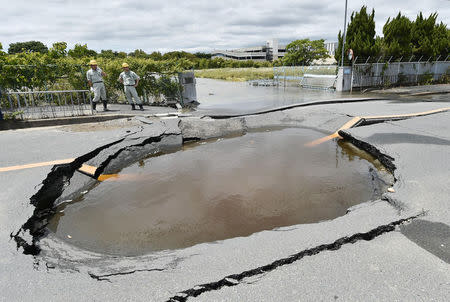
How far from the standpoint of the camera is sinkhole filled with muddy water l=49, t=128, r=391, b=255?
134 inches

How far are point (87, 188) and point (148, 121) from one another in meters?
3.96

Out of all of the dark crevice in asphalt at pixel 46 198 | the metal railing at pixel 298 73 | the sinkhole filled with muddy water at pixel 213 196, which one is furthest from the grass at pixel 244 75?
the dark crevice in asphalt at pixel 46 198

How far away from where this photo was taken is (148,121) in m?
8.39

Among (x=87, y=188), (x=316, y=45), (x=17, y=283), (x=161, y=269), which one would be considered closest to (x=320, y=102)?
(x=87, y=188)

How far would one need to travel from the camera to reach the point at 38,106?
9523mm

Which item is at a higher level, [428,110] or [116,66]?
[116,66]

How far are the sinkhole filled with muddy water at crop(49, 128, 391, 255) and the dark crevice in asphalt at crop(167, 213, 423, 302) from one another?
0.83 meters

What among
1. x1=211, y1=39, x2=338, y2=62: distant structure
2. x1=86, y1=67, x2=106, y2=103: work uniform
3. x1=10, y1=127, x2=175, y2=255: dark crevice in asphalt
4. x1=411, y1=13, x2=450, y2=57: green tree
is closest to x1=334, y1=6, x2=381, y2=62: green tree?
x1=411, y1=13, x2=450, y2=57: green tree

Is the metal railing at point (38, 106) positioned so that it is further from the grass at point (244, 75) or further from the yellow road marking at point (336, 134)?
the grass at point (244, 75)

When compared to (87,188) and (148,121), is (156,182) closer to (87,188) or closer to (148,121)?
(87,188)

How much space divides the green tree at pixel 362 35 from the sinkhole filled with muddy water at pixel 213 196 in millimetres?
13642

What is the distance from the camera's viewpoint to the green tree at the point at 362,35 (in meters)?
17.1

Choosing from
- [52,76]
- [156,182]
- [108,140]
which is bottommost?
[156,182]

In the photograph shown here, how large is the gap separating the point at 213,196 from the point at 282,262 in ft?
6.56
